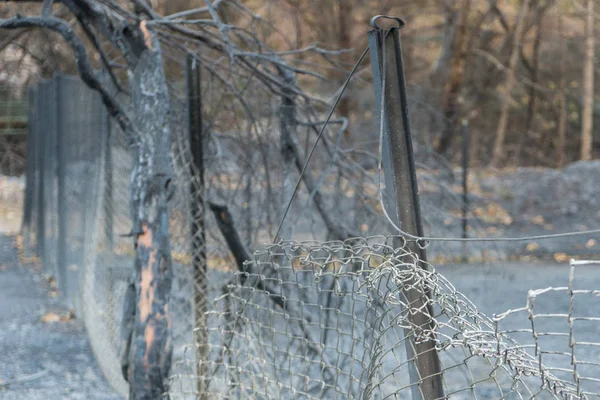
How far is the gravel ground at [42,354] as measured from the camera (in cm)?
482

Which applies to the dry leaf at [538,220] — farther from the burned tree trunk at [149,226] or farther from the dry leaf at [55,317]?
the burned tree trunk at [149,226]

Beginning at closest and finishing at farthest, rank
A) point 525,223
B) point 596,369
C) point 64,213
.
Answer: point 596,369
point 64,213
point 525,223

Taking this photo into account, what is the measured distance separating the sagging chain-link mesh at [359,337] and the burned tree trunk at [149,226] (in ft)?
0.53

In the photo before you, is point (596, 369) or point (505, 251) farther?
point (505, 251)

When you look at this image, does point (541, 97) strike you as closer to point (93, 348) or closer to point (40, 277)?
point (40, 277)

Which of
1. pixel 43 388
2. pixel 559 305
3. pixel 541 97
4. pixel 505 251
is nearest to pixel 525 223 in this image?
pixel 505 251

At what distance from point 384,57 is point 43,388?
349 centimetres

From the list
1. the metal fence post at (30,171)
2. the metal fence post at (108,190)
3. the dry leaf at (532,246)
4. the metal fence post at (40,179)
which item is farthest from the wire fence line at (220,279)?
the dry leaf at (532,246)

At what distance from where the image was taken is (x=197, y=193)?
4496 mm

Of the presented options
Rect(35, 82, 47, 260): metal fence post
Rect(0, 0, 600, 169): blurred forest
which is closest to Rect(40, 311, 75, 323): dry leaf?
Rect(35, 82, 47, 260): metal fence post

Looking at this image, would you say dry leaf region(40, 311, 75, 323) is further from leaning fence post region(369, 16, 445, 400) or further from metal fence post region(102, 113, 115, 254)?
leaning fence post region(369, 16, 445, 400)

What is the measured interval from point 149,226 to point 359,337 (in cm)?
112

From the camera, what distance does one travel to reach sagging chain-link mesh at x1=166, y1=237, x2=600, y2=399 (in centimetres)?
185

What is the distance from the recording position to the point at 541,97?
73.7ft
